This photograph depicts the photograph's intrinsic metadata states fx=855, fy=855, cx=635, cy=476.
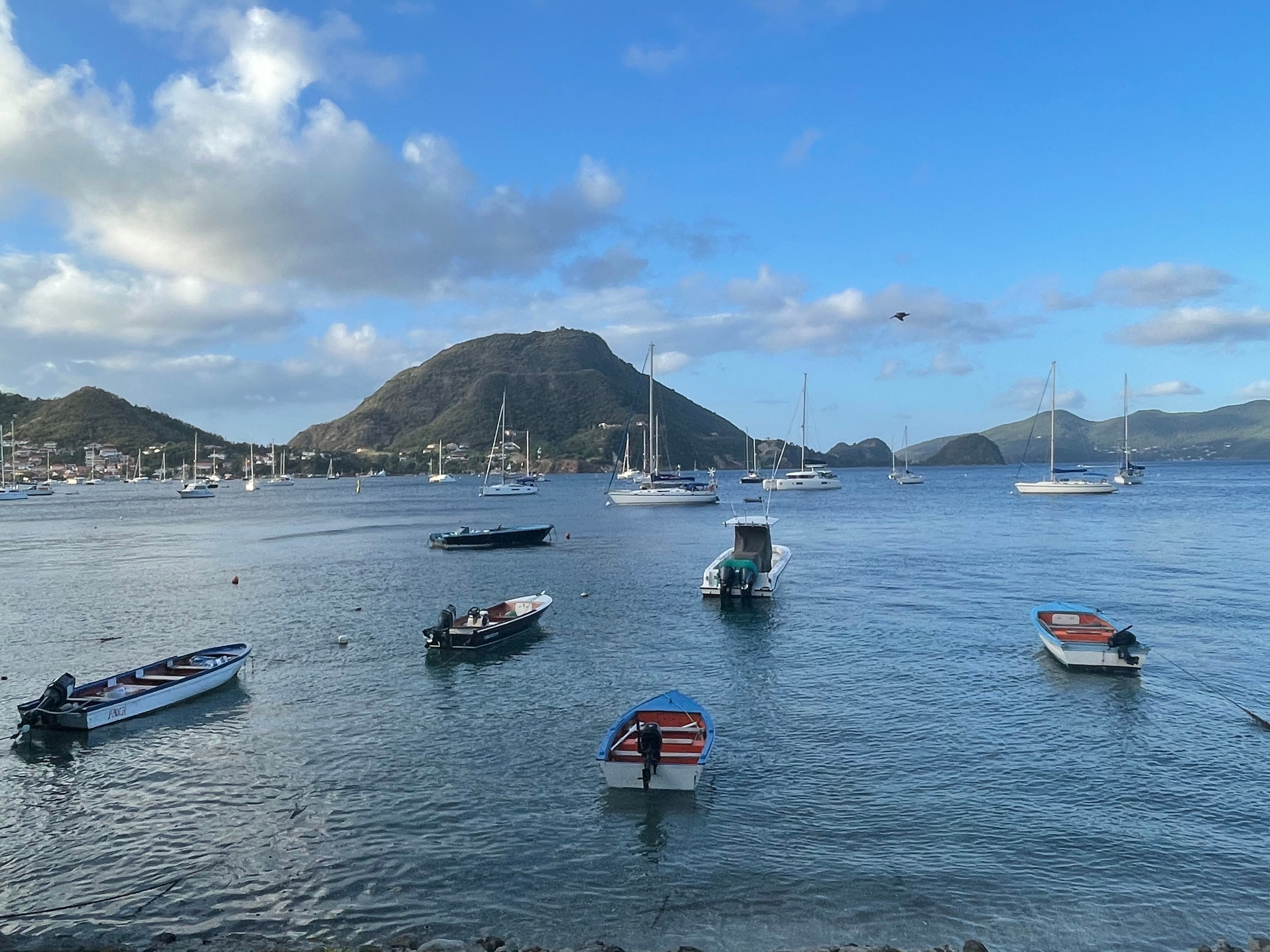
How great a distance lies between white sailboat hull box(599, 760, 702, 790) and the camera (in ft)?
59.8

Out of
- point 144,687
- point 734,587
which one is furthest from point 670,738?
point 734,587

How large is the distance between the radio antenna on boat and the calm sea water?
0.38 m

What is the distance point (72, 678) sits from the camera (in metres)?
23.2

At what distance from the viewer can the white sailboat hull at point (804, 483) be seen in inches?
6344

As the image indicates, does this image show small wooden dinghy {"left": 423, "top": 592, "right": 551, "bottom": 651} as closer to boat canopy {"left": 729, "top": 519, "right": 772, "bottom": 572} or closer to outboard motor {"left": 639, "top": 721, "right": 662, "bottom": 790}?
boat canopy {"left": 729, "top": 519, "right": 772, "bottom": 572}

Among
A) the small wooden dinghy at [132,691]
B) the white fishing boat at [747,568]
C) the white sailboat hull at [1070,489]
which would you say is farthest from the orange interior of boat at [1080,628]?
the white sailboat hull at [1070,489]

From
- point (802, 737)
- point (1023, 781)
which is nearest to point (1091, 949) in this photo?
point (1023, 781)

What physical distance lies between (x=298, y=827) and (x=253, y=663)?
52.6ft

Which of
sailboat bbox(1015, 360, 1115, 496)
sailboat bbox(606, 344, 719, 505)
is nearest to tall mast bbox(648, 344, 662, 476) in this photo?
sailboat bbox(606, 344, 719, 505)

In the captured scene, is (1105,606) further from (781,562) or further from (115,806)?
(115,806)

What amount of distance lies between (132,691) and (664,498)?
3885 inches

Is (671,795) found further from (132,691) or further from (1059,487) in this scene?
(1059,487)

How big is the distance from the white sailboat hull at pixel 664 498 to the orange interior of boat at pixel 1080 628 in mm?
89852

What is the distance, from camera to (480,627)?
33.0 m
